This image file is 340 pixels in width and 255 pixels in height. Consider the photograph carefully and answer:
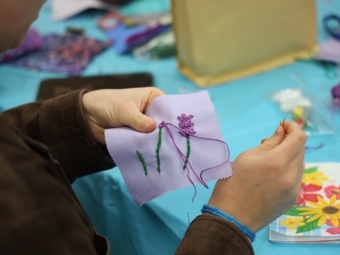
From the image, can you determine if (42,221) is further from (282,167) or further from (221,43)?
(221,43)

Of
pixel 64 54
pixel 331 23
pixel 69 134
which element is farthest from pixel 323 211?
pixel 64 54

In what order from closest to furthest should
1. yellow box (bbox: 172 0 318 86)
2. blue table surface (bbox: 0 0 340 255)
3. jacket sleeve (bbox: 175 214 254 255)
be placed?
jacket sleeve (bbox: 175 214 254 255)
blue table surface (bbox: 0 0 340 255)
yellow box (bbox: 172 0 318 86)

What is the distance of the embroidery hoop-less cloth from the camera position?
0.61 m

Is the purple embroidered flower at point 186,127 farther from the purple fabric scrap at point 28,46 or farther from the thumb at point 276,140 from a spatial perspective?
the purple fabric scrap at point 28,46

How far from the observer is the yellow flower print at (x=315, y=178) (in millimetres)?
714

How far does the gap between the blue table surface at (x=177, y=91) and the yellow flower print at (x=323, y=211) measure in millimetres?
43

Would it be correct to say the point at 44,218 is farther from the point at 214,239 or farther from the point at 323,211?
the point at 323,211

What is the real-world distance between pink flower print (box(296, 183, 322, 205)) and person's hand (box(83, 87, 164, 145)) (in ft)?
0.92

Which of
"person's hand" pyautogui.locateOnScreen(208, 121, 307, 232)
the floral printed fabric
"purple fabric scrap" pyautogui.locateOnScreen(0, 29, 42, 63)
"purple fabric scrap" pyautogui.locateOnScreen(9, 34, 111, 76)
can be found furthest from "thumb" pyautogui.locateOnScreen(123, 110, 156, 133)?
"purple fabric scrap" pyautogui.locateOnScreen(0, 29, 42, 63)

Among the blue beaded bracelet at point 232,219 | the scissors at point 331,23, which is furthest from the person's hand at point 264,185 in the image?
the scissors at point 331,23

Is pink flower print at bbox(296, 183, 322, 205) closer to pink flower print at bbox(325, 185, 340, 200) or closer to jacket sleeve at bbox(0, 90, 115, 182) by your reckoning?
pink flower print at bbox(325, 185, 340, 200)

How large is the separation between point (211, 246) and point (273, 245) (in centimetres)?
17

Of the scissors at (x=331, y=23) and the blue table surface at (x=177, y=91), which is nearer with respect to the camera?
the blue table surface at (x=177, y=91)

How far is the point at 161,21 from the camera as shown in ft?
4.07
